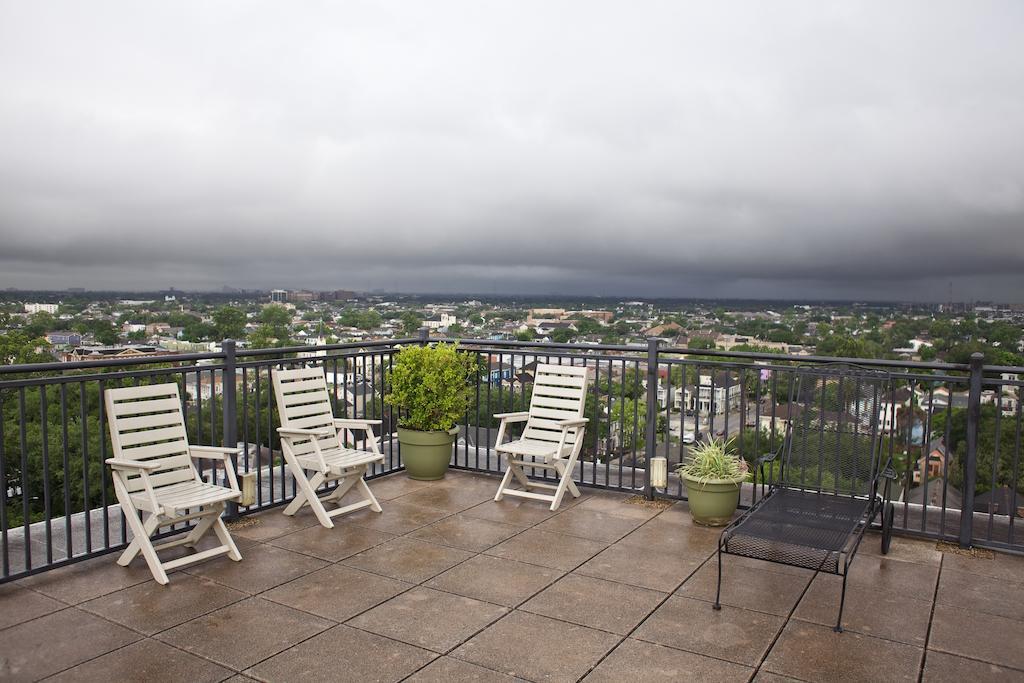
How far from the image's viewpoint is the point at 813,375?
475cm

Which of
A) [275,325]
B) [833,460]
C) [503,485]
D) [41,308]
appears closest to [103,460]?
[503,485]

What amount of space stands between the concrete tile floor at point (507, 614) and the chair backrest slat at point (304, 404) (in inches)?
29.7

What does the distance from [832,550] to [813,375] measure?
1610mm

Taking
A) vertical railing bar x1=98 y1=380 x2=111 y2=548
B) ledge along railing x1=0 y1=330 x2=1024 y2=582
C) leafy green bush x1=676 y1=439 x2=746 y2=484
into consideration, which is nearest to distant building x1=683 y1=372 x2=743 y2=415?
ledge along railing x1=0 y1=330 x2=1024 y2=582

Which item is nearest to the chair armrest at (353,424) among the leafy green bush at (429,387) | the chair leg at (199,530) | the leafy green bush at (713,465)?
the leafy green bush at (429,387)

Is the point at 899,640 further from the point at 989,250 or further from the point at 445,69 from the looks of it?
the point at 989,250

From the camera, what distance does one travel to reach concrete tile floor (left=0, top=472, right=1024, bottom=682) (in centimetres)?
298

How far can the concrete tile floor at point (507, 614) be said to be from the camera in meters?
2.98

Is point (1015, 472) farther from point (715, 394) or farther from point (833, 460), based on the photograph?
point (715, 394)

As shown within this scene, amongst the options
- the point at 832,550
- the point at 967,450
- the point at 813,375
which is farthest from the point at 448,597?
the point at 967,450

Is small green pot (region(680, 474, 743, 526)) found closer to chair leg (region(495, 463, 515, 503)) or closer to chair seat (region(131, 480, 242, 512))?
chair leg (region(495, 463, 515, 503))

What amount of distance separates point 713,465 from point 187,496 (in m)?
3.47

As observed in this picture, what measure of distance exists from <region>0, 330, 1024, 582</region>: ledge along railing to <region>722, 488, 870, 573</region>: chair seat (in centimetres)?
52

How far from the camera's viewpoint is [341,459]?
5.20 m
